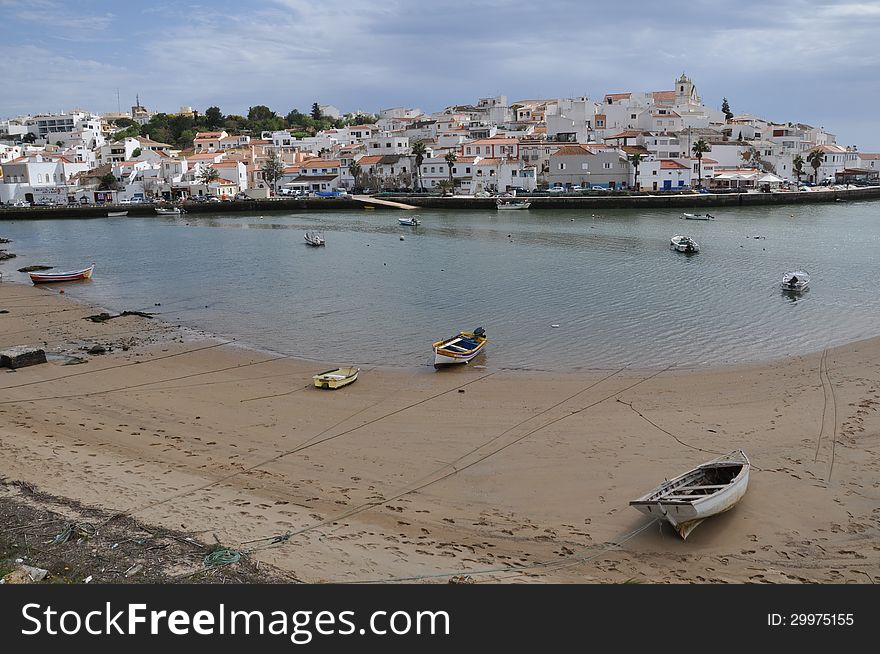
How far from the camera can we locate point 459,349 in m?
16.7

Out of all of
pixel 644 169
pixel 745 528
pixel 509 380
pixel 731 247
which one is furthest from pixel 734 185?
pixel 745 528

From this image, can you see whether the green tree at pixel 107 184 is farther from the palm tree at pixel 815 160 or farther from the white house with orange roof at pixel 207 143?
the palm tree at pixel 815 160

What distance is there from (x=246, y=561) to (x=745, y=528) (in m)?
5.96

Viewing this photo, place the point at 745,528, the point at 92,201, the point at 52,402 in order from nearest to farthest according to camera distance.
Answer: the point at 745,528
the point at 52,402
the point at 92,201

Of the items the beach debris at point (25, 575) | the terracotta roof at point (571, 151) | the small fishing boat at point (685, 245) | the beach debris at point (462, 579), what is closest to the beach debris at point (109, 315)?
the beach debris at point (25, 575)

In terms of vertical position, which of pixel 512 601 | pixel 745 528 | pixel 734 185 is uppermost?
pixel 734 185

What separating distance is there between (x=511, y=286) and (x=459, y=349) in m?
11.6

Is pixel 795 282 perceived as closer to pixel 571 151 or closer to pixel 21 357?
pixel 21 357

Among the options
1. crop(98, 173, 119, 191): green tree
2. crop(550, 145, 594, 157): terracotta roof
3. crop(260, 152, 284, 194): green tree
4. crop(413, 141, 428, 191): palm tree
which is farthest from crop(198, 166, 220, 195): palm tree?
crop(550, 145, 594, 157): terracotta roof

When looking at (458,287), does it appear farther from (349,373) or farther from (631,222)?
(631,222)

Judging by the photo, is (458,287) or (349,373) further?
(458,287)

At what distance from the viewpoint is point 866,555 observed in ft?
25.8

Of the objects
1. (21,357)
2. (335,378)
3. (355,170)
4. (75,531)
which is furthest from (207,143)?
(75,531)

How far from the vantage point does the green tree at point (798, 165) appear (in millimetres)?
83094
